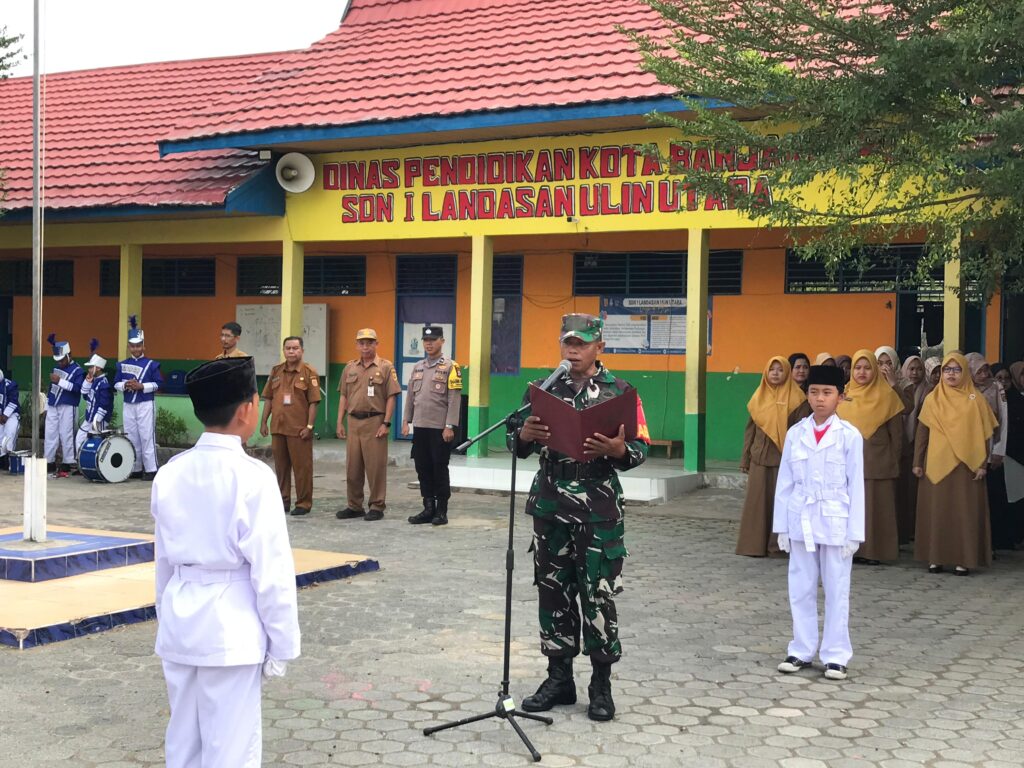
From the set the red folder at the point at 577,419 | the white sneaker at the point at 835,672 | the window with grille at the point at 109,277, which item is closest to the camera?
the red folder at the point at 577,419

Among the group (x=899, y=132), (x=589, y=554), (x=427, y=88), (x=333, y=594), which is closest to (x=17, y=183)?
(x=427, y=88)

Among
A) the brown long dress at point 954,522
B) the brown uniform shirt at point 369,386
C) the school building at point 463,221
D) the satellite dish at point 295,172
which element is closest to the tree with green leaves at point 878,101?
the brown long dress at point 954,522

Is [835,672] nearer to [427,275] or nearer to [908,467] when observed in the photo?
[908,467]

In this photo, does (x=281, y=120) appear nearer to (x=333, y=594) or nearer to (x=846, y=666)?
(x=333, y=594)

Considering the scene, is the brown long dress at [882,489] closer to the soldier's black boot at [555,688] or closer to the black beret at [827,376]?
the black beret at [827,376]

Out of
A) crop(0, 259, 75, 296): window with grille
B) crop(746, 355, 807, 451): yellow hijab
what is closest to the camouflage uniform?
crop(746, 355, 807, 451): yellow hijab

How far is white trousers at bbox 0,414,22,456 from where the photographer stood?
50.6 feet

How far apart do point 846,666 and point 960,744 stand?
3.82ft

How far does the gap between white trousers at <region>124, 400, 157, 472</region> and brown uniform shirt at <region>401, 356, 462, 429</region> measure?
15.5 feet

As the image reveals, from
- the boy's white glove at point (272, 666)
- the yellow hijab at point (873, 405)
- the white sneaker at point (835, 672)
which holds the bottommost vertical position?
the white sneaker at point (835, 672)

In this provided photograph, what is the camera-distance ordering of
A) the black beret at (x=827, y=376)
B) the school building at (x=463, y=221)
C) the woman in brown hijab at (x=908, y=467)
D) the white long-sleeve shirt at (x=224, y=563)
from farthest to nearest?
the school building at (x=463, y=221)
the woman in brown hijab at (x=908, y=467)
the black beret at (x=827, y=376)
the white long-sleeve shirt at (x=224, y=563)

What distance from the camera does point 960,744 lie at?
5.16 meters

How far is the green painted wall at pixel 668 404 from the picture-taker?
1575 centimetres

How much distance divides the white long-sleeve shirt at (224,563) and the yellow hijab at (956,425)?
7.43 m
